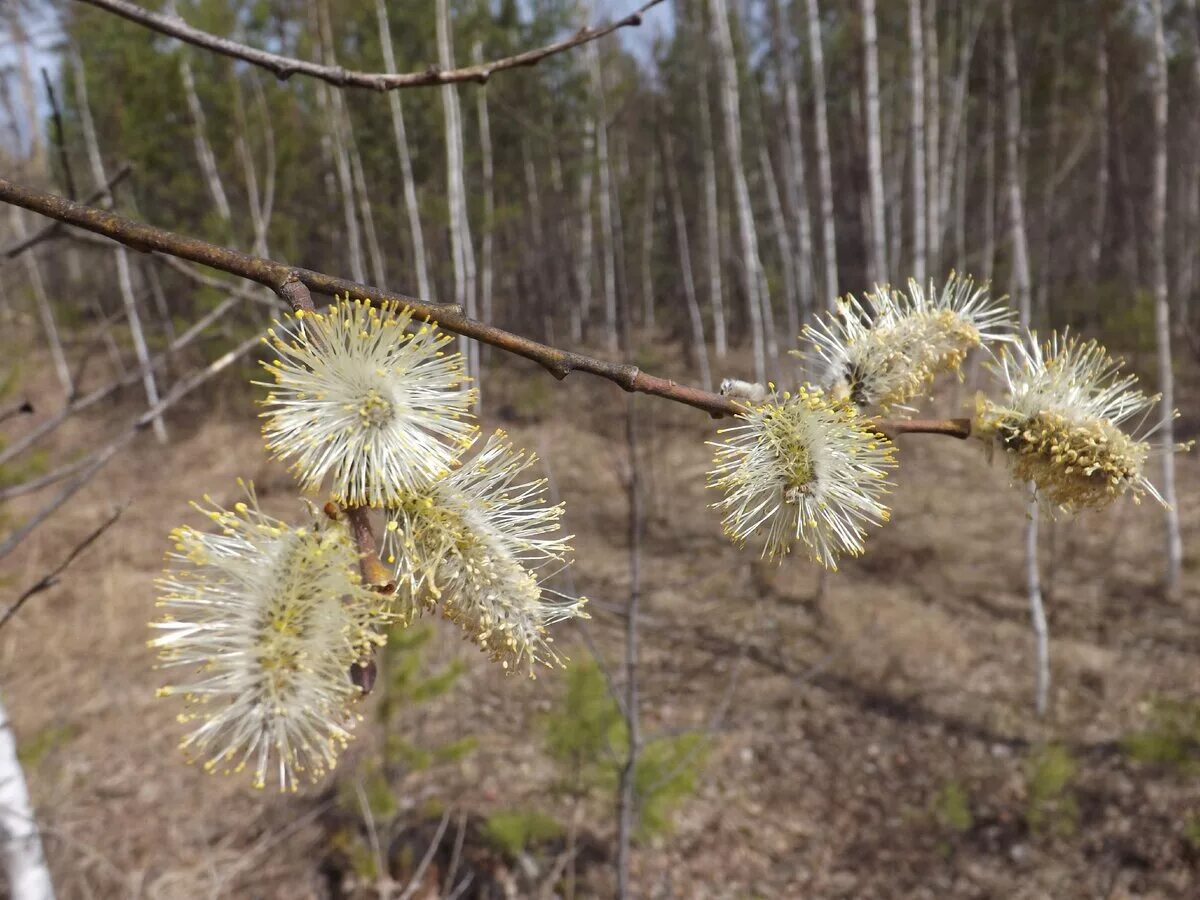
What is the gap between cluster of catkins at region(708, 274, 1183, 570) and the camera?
91 cm

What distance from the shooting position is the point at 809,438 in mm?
922

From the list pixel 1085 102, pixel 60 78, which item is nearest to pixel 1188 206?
pixel 1085 102

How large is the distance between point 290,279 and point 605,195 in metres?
10.6

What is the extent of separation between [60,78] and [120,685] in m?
11.5

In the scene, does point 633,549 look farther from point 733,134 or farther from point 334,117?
point 334,117

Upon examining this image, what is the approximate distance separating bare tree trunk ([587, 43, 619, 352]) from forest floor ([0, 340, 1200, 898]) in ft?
4.10

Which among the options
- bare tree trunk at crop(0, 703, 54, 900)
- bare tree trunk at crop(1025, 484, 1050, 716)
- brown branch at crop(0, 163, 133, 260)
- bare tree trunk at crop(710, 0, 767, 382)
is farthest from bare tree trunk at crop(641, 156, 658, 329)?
brown branch at crop(0, 163, 133, 260)

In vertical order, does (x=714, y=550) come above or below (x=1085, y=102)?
below

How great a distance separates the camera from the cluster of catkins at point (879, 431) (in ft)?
2.99

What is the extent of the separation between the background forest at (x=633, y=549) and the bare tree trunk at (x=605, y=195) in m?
0.11

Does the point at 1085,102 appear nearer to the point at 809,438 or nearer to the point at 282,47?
the point at 282,47

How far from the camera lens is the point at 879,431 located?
892 millimetres

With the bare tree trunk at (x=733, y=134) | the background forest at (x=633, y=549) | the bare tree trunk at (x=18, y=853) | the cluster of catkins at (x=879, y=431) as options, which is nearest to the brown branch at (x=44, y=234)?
the background forest at (x=633, y=549)

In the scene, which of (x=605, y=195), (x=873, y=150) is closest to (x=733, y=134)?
(x=605, y=195)
